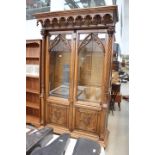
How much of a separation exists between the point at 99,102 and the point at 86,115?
33 centimetres

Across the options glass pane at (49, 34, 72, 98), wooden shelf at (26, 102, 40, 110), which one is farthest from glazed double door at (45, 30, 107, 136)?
wooden shelf at (26, 102, 40, 110)

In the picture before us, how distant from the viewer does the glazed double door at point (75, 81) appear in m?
2.66

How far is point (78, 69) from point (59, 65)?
512 mm

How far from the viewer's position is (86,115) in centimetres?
273

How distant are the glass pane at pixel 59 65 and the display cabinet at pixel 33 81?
0.39 metres

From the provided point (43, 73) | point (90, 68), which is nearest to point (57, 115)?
point (43, 73)

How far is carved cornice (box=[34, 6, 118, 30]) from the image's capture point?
91.7 inches

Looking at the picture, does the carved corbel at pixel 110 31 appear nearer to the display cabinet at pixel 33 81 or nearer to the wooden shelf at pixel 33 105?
the display cabinet at pixel 33 81

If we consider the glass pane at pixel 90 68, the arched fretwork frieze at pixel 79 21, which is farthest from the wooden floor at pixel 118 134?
the arched fretwork frieze at pixel 79 21

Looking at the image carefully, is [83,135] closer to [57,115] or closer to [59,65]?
[57,115]

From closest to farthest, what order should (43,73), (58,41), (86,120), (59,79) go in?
(86,120), (58,41), (43,73), (59,79)

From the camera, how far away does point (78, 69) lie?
2.77 m
